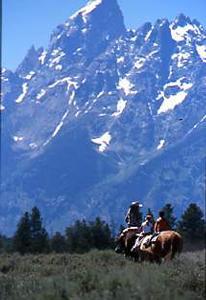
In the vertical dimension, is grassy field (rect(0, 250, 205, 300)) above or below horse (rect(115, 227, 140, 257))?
below

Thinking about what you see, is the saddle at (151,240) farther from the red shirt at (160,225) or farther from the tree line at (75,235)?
the tree line at (75,235)

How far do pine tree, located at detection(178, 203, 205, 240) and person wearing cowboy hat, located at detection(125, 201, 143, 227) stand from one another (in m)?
46.0

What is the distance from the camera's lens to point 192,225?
68.5m

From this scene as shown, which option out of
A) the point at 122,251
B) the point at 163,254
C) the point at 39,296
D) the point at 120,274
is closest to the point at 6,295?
the point at 39,296

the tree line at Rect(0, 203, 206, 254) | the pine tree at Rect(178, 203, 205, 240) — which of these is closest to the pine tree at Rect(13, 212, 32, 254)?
the tree line at Rect(0, 203, 206, 254)

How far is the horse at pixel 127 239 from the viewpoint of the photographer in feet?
71.3

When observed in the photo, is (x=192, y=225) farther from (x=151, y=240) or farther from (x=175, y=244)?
(x=175, y=244)

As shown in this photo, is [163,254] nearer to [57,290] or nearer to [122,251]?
[122,251]

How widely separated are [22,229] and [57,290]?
54264 mm

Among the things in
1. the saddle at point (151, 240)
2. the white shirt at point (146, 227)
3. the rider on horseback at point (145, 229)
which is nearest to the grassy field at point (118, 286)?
the saddle at point (151, 240)

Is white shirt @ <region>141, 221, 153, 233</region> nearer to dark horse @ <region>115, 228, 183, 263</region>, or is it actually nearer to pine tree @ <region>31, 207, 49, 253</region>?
dark horse @ <region>115, 228, 183, 263</region>

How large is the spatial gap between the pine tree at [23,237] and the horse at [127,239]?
39255 mm

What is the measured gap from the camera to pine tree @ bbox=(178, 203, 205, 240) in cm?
6775

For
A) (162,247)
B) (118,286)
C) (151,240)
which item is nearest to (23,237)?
(151,240)
